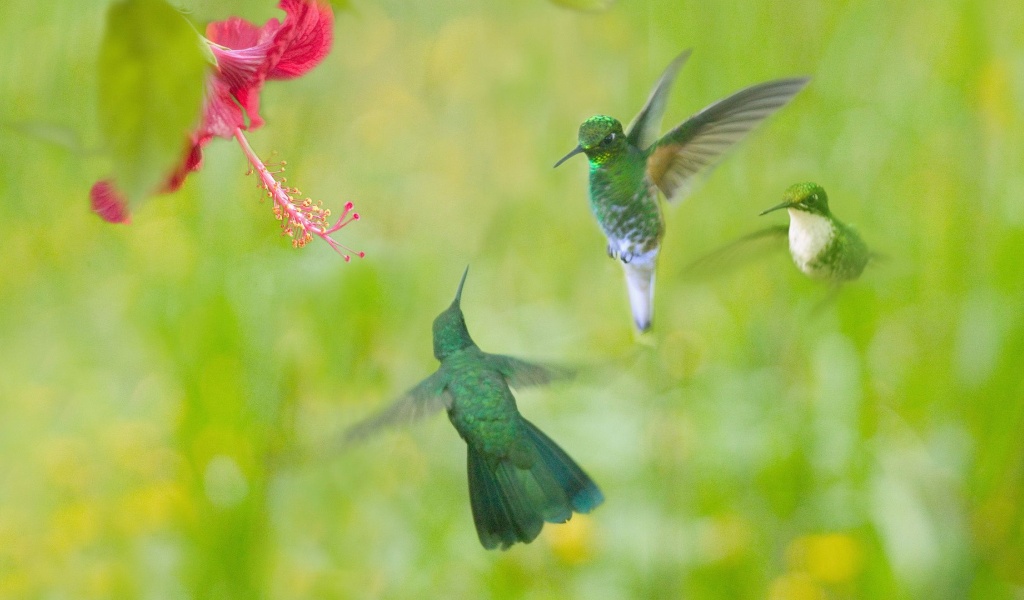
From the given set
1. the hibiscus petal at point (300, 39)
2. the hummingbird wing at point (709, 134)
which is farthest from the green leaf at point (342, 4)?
the hummingbird wing at point (709, 134)

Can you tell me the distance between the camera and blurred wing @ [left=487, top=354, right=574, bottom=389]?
413mm

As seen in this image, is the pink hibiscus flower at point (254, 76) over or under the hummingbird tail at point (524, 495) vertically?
over

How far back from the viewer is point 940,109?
1.54 m

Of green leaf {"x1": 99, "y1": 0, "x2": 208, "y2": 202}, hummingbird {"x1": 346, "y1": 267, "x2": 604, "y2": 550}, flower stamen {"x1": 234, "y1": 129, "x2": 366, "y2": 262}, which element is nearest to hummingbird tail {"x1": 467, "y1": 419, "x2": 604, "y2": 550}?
hummingbird {"x1": 346, "y1": 267, "x2": 604, "y2": 550}

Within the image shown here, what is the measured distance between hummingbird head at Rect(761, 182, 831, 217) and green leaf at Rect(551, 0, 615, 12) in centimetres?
10

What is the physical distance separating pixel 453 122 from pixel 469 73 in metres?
0.11

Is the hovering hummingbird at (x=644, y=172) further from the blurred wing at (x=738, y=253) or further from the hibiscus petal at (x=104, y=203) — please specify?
the hibiscus petal at (x=104, y=203)

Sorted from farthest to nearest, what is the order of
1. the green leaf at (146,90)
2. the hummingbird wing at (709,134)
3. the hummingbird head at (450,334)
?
the hummingbird head at (450,334)
the hummingbird wing at (709,134)
the green leaf at (146,90)

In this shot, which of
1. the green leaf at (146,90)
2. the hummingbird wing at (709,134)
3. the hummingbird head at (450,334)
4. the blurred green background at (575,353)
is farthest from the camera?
the blurred green background at (575,353)

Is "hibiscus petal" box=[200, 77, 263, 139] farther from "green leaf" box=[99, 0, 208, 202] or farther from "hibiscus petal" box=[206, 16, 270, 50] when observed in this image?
"green leaf" box=[99, 0, 208, 202]

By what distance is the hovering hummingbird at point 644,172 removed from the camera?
0.40m

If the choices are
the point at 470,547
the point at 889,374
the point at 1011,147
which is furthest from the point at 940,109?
the point at 470,547

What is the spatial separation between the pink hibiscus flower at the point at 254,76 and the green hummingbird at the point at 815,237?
0.17m

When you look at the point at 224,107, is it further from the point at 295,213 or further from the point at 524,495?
the point at 524,495
